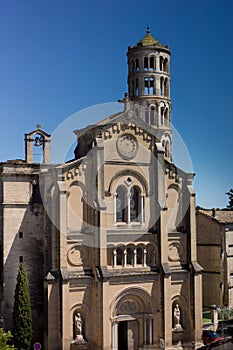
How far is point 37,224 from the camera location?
43594 mm

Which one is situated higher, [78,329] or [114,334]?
[78,329]

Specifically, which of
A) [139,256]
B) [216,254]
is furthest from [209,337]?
[216,254]

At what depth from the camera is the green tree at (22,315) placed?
3856 cm

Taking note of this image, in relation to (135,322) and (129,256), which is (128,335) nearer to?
(135,322)

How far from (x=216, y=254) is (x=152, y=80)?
2677cm

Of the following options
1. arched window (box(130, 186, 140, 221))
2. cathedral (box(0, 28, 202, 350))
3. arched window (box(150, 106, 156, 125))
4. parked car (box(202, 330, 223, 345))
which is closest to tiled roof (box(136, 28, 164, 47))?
arched window (box(150, 106, 156, 125))

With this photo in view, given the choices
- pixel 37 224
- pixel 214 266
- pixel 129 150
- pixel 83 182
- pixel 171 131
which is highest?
pixel 171 131

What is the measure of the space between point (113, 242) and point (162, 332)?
8.98m

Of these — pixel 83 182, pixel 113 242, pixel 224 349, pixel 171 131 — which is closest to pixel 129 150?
pixel 83 182

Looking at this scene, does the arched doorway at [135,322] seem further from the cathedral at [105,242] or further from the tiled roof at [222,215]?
the tiled roof at [222,215]

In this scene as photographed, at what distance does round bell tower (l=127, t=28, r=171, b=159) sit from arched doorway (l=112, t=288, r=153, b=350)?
97.3ft

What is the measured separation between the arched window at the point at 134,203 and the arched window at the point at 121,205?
80 centimetres

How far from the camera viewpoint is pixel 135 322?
1702 inches

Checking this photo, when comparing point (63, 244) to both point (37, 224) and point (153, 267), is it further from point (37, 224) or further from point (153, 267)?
point (153, 267)
